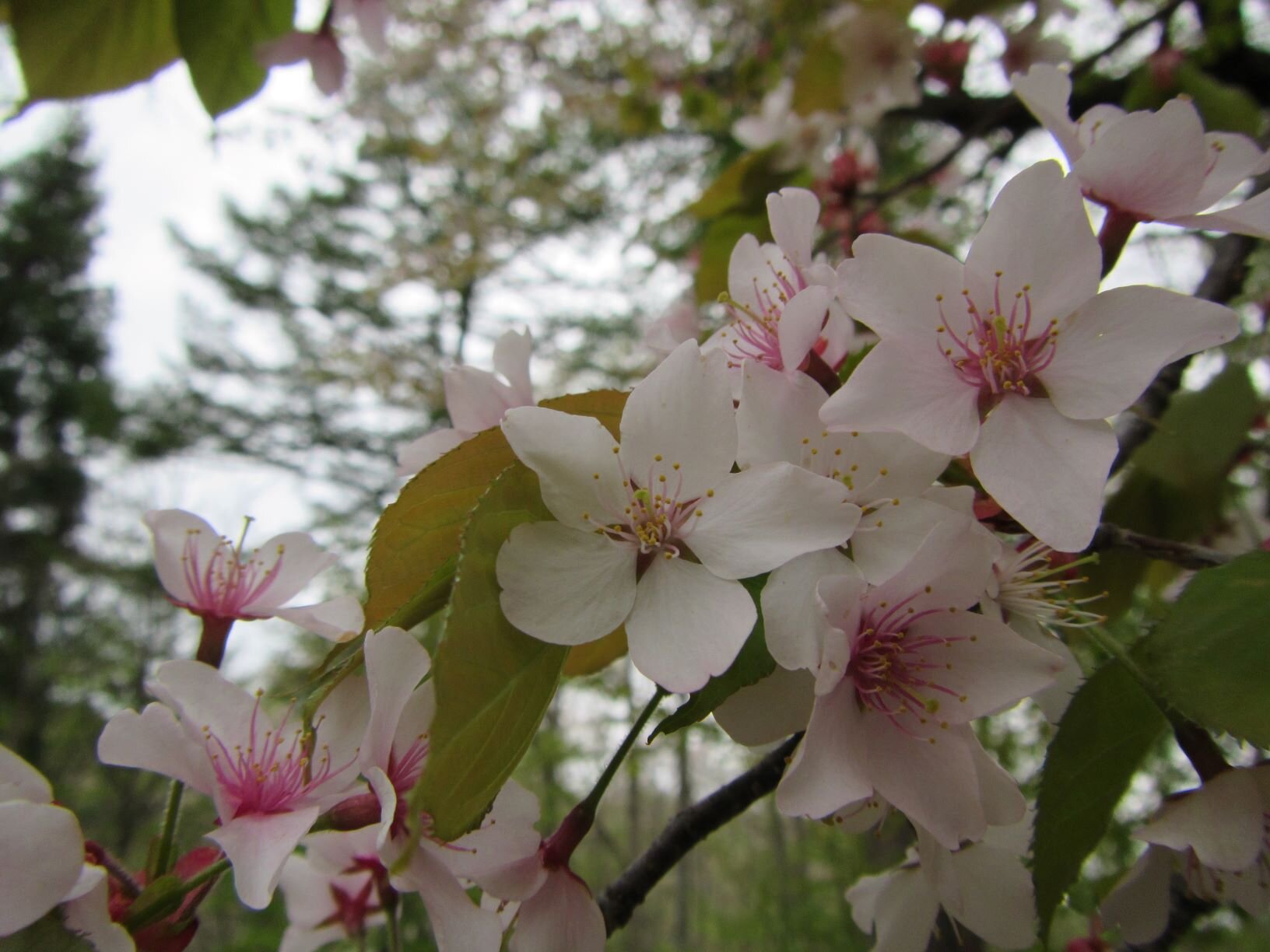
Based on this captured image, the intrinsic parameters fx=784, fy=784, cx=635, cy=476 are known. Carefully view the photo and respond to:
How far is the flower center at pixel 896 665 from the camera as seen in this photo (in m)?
0.41

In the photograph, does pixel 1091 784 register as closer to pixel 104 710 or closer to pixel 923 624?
pixel 923 624

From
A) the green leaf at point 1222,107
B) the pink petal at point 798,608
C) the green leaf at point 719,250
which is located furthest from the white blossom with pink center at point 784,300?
the green leaf at point 1222,107

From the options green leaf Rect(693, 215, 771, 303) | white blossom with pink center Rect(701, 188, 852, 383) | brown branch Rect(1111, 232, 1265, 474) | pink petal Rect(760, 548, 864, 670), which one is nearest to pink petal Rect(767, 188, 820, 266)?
white blossom with pink center Rect(701, 188, 852, 383)

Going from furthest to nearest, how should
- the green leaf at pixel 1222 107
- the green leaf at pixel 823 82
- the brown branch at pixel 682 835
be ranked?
the green leaf at pixel 823 82 < the green leaf at pixel 1222 107 < the brown branch at pixel 682 835

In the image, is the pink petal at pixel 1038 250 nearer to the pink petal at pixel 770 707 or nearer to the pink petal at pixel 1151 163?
the pink petal at pixel 1151 163

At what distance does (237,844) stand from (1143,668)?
0.45m

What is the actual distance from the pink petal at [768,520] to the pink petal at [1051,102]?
0.98 ft

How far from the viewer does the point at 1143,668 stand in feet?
1.29

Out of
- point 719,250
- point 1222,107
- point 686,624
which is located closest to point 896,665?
point 686,624

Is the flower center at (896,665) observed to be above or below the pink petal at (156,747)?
below

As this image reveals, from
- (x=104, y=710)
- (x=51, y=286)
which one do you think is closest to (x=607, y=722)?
(x=104, y=710)

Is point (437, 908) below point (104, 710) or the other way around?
the other way around

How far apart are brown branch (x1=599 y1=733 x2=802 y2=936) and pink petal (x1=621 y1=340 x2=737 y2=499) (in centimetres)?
21

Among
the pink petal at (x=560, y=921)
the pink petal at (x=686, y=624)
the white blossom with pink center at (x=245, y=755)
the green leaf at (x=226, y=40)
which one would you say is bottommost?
the pink petal at (x=560, y=921)
